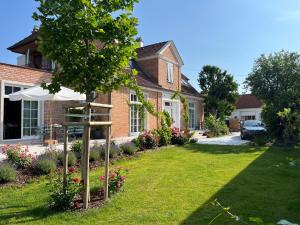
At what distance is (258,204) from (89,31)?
14.8ft

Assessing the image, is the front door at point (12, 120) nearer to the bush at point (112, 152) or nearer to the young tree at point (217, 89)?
the bush at point (112, 152)

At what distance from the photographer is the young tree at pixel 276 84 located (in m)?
17.5

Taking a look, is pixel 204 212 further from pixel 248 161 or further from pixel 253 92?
pixel 253 92

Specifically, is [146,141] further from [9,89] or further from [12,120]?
[9,89]

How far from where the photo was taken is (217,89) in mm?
30391

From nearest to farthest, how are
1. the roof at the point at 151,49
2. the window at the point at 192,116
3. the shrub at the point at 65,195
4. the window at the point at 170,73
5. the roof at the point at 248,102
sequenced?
the shrub at the point at 65,195 → the roof at the point at 151,49 → the window at the point at 170,73 → the window at the point at 192,116 → the roof at the point at 248,102

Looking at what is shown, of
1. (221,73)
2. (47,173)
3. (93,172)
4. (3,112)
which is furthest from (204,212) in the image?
(221,73)

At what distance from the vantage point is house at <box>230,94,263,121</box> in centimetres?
4300

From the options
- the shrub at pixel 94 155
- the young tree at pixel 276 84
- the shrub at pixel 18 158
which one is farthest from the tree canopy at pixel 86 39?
the young tree at pixel 276 84

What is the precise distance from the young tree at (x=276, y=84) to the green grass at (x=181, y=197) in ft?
30.6

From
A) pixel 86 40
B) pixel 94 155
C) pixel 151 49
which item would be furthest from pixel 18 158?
pixel 151 49

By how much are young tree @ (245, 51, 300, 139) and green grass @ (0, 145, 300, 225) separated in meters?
9.32

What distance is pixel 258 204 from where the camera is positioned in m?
5.53

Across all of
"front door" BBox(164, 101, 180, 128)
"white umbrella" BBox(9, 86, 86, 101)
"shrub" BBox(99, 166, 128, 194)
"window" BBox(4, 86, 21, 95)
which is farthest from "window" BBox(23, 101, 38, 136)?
"front door" BBox(164, 101, 180, 128)
